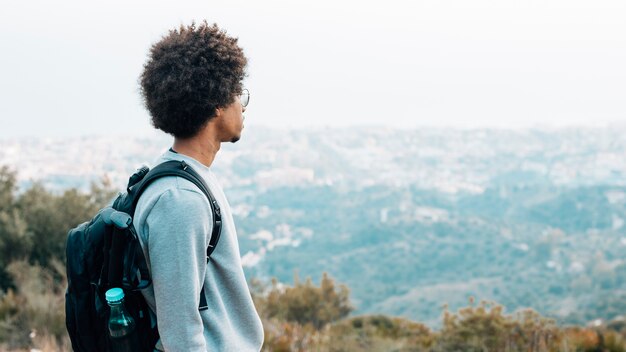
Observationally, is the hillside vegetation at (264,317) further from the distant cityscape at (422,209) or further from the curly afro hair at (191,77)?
the distant cityscape at (422,209)

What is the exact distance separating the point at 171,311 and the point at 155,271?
9 centimetres

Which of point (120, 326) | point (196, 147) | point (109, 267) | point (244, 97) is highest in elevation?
point (244, 97)

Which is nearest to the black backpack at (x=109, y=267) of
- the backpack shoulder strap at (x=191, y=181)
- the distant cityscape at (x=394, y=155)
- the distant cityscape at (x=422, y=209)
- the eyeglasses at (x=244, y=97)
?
the backpack shoulder strap at (x=191, y=181)

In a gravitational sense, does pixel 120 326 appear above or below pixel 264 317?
above

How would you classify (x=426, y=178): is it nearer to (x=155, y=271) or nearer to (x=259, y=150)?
(x=259, y=150)

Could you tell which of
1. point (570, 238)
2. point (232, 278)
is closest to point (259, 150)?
point (570, 238)

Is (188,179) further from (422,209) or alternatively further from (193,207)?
(422,209)

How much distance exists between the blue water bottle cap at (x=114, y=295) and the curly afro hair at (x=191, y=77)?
39 centimetres

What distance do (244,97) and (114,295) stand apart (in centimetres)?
56

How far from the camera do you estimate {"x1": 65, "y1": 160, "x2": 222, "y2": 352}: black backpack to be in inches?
66.4

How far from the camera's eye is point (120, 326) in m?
1.69

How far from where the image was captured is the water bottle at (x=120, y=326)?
5.45 feet

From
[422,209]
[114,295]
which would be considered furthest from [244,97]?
[422,209]

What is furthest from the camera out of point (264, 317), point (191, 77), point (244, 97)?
point (264, 317)
